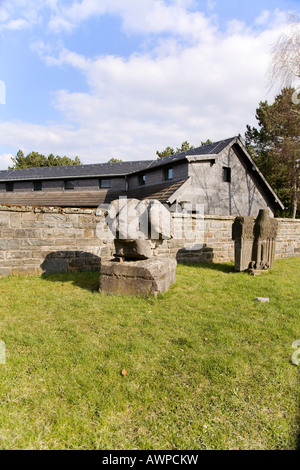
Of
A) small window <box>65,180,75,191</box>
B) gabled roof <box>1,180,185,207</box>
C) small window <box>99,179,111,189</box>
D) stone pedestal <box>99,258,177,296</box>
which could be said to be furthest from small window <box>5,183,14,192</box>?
stone pedestal <box>99,258,177,296</box>

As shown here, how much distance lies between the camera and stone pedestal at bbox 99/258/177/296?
425 cm

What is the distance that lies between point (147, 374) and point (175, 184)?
12.0 m

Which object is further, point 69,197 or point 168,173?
point 69,197

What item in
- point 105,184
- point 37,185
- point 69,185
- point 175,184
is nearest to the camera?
point 175,184

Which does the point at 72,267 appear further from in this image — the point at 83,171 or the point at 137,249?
the point at 83,171

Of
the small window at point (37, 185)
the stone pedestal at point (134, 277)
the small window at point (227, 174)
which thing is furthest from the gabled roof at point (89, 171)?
the stone pedestal at point (134, 277)

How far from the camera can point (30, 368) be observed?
2.31 metres

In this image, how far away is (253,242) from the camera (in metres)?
7.00

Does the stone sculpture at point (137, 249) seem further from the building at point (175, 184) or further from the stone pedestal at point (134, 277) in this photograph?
the building at point (175, 184)

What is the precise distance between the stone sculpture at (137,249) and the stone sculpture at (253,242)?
281 cm

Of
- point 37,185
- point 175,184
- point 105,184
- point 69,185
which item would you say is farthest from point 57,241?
point 37,185

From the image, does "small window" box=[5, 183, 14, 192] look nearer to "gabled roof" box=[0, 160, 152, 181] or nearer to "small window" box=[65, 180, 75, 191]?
"gabled roof" box=[0, 160, 152, 181]
